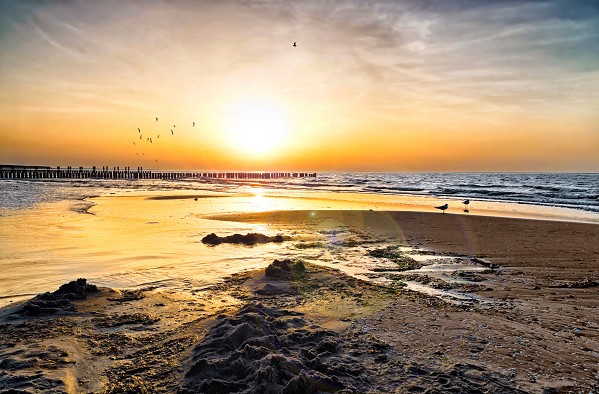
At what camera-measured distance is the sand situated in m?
4.41

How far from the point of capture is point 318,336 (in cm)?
554

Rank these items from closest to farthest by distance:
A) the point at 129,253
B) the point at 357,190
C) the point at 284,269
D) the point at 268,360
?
the point at 268,360
the point at 284,269
the point at 129,253
the point at 357,190

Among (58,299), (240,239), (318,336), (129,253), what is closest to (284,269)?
(318,336)

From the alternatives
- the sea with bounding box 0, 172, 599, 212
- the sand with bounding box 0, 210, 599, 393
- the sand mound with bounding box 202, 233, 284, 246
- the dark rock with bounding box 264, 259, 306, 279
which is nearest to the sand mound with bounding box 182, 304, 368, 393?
the sand with bounding box 0, 210, 599, 393

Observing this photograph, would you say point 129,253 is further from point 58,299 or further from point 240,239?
point 58,299

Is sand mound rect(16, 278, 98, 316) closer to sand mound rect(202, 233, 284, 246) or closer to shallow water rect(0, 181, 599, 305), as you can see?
shallow water rect(0, 181, 599, 305)

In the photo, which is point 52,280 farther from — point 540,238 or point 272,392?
point 540,238

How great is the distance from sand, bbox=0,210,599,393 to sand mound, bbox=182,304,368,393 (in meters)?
0.02

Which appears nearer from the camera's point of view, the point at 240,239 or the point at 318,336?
the point at 318,336

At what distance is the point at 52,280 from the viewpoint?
8359mm

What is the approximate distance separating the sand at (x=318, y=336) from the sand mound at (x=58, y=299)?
0.05 m

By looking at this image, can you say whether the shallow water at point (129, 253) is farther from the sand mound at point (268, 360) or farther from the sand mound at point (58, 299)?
the sand mound at point (268, 360)

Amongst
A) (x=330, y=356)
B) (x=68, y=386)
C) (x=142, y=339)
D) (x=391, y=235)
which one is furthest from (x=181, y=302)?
(x=391, y=235)

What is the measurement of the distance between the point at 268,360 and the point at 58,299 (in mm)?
4465
